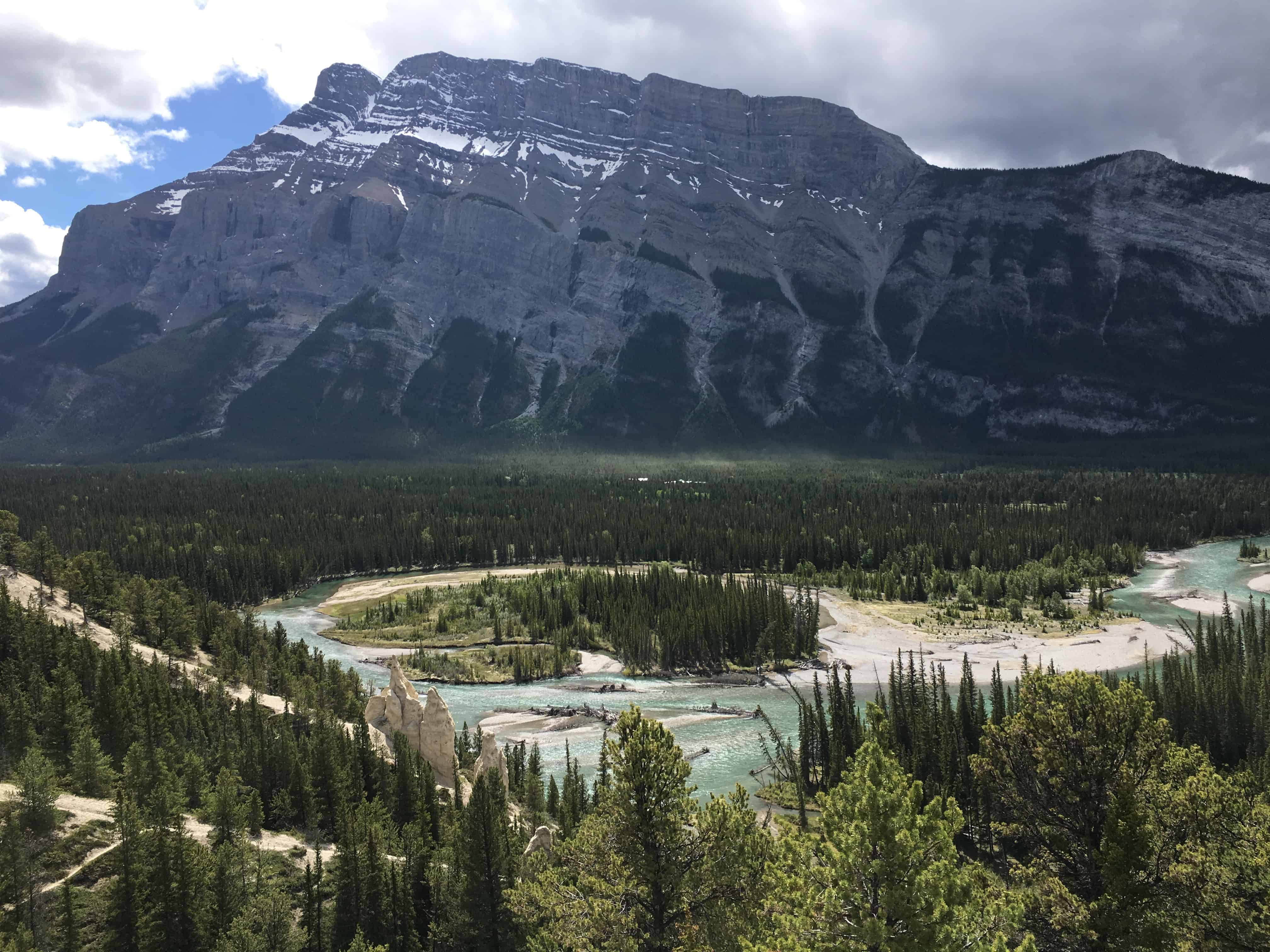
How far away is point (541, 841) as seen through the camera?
43812 millimetres

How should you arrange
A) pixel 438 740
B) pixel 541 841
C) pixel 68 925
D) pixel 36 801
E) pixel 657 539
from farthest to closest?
1. pixel 657 539
2. pixel 438 740
3. pixel 541 841
4. pixel 36 801
5. pixel 68 925

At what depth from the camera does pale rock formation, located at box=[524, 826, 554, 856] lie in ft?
142

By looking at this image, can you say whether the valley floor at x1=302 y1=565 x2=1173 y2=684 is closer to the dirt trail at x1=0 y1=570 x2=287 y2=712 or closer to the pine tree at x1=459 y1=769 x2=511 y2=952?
the dirt trail at x1=0 y1=570 x2=287 y2=712

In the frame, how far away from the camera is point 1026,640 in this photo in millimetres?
107438

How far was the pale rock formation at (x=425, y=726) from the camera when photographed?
58.6 m

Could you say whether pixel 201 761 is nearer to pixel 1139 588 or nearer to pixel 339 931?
pixel 339 931

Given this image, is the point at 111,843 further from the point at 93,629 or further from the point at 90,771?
the point at 93,629

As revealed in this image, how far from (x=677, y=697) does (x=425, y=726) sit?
38895 millimetres

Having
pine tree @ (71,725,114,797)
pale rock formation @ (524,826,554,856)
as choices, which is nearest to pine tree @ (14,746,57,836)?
pine tree @ (71,725,114,797)

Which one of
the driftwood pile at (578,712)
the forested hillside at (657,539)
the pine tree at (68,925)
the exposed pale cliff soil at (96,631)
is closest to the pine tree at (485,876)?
the pine tree at (68,925)

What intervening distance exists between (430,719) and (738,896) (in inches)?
1442

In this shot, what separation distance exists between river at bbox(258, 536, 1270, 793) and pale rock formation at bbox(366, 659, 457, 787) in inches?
519

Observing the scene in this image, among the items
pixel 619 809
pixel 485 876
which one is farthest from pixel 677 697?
pixel 619 809

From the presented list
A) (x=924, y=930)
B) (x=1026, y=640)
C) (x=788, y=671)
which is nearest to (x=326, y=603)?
(x=788, y=671)
